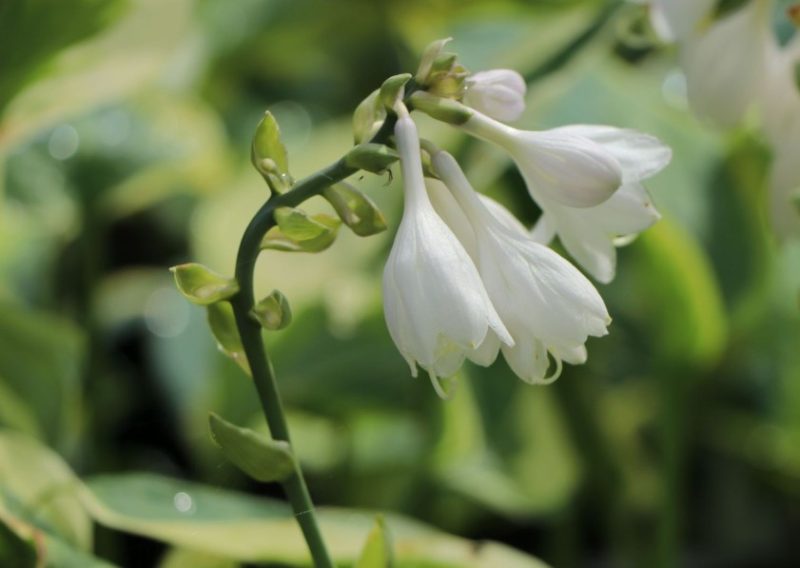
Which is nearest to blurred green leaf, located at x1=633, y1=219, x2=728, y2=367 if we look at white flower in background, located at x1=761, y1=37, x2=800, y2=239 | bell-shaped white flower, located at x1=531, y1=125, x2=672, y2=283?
white flower in background, located at x1=761, y1=37, x2=800, y2=239

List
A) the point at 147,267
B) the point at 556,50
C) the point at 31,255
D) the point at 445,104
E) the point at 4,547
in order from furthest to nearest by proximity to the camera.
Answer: the point at 147,267 < the point at 31,255 < the point at 556,50 < the point at 4,547 < the point at 445,104

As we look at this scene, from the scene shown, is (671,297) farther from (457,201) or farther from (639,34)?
(457,201)

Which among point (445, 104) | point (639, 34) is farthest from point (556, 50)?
point (445, 104)

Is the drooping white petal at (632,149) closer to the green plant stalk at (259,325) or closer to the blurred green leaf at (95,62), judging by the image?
the green plant stalk at (259,325)

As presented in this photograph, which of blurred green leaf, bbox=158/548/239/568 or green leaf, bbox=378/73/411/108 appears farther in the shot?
blurred green leaf, bbox=158/548/239/568

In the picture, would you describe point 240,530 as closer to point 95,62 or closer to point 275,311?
point 275,311

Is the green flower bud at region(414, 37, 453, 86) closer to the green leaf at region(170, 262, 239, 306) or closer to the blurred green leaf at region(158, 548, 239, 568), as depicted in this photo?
the green leaf at region(170, 262, 239, 306)
